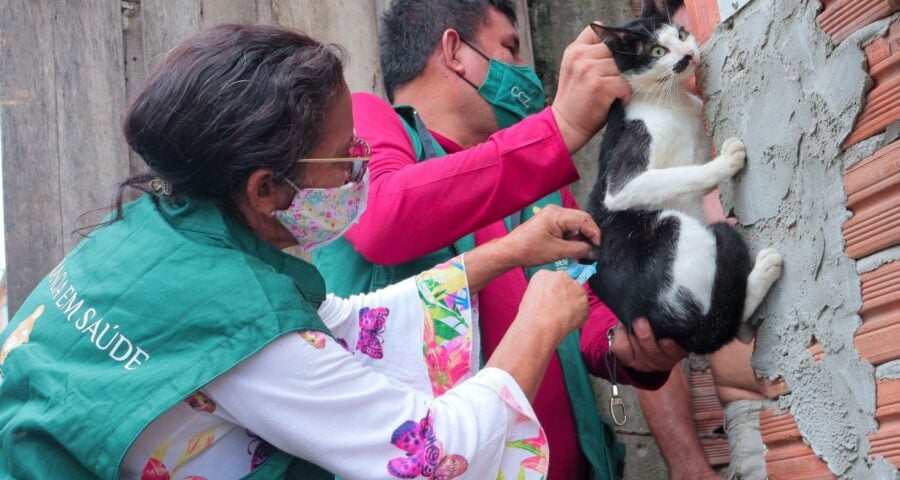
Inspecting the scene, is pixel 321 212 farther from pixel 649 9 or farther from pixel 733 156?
pixel 649 9

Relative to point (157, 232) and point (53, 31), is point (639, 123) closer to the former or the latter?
point (157, 232)

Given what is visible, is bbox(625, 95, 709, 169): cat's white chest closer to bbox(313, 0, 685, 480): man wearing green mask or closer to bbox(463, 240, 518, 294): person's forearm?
bbox(313, 0, 685, 480): man wearing green mask

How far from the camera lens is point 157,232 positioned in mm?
1663

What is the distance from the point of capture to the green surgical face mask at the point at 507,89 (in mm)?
2707

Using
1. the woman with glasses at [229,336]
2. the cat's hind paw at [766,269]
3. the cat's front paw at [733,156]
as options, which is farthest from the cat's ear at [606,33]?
the woman with glasses at [229,336]

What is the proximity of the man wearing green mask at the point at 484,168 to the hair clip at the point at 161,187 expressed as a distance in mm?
602

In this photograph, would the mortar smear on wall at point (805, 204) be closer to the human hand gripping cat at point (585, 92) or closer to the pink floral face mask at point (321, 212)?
the human hand gripping cat at point (585, 92)

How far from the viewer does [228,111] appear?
5.34 feet

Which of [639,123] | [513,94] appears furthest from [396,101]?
[639,123]

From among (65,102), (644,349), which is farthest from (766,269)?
(65,102)

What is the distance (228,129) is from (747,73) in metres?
1.01

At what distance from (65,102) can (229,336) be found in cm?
183

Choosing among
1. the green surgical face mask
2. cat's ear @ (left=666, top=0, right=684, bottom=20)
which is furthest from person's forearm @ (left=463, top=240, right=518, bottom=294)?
cat's ear @ (left=666, top=0, right=684, bottom=20)

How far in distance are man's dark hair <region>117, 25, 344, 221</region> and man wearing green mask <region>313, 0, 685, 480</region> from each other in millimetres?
528
